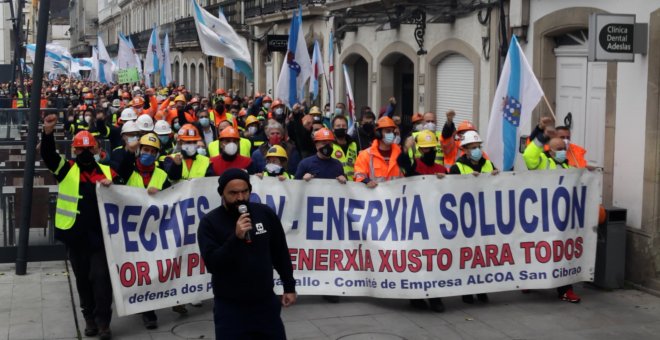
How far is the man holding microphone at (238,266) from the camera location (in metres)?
5.55

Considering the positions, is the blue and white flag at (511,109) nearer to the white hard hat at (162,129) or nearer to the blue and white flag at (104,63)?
the white hard hat at (162,129)

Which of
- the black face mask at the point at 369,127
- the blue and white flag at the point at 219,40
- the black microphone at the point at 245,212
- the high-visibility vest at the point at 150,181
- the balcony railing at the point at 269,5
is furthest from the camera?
the balcony railing at the point at 269,5

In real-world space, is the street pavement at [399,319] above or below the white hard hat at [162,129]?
below

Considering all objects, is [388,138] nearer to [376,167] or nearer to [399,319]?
[376,167]

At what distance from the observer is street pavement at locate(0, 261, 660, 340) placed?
836cm

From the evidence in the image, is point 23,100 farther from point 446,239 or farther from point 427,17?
point 446,239

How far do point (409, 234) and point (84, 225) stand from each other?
2923 millimetres

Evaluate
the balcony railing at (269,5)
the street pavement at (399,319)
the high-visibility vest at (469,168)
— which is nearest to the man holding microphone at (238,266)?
the street pavement at (399,319)

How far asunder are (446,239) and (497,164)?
5.24 ft

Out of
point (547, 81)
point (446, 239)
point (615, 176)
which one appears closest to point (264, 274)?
point (446, 239)

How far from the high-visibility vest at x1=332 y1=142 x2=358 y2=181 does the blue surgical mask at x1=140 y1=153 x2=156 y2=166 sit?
2787mm

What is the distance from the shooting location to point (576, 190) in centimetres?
954

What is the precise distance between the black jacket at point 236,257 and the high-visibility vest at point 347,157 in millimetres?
5279

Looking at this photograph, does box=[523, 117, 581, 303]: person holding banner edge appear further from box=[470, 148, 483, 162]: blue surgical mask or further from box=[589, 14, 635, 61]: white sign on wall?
box=[589, 14, 635, 61]: white sign on wall
